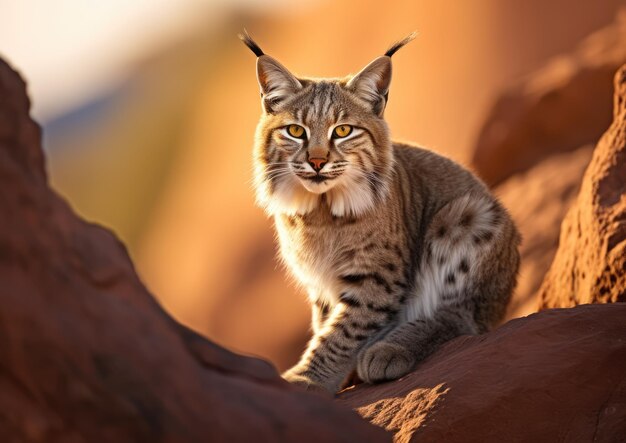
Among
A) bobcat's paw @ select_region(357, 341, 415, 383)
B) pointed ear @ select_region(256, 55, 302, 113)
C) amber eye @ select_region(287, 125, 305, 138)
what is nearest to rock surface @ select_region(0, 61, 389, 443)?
bobcat's paw @ select_region(357, 341, 415, 383)

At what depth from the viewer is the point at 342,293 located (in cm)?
542

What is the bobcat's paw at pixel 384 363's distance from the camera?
4.79m

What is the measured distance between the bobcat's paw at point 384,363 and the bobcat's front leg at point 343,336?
227 mm

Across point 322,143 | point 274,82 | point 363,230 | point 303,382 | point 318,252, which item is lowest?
point 303,382

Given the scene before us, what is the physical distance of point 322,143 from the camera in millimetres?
5305

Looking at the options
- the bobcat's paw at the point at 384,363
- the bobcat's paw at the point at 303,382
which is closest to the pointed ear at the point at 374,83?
the bobcat's paw at the point at 384,363

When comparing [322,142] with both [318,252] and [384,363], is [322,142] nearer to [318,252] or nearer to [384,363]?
[318,252]

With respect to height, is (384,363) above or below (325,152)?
below

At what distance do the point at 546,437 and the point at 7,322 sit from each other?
2183 mm

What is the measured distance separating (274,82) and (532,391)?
270 centimetres

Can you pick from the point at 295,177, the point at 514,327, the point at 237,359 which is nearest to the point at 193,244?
the point at 295,177

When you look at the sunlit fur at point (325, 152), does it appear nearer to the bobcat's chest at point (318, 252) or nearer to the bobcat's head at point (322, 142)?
the bobcat's head at point (322, 142)

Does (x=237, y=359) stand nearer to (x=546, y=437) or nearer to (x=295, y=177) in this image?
(x=546, y=437)

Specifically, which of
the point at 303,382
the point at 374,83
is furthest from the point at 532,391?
the point at 374,83
